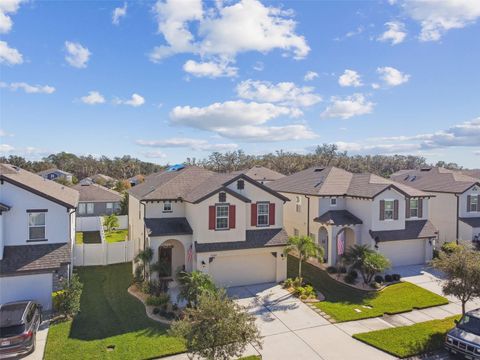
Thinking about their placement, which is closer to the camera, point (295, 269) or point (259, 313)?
point (259, 313)

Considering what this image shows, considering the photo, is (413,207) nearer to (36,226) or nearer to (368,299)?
(368,299)

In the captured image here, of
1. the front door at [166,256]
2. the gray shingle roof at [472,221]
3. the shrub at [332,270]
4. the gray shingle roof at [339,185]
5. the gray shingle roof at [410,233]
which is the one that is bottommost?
the shrub at [332,270]

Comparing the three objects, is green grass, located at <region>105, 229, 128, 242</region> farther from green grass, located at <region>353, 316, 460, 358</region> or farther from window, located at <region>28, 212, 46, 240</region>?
green grass, located at <region>353, 316, 460, 358</region>

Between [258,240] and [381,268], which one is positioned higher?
[258,240]

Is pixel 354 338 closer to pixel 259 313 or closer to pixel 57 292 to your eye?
pixel 259 313

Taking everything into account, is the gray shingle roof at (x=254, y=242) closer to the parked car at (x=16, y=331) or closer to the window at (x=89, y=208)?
the parked car at (x=16, y=331)

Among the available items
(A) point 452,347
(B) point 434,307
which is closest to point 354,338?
(A) point 452,347

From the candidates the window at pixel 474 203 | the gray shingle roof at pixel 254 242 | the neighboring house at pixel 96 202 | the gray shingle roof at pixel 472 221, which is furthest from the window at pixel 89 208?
the window at pixel 474 203
